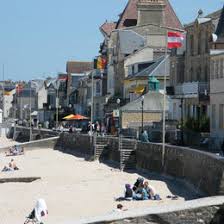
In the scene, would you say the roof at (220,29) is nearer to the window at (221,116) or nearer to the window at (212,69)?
the window at (212,69)

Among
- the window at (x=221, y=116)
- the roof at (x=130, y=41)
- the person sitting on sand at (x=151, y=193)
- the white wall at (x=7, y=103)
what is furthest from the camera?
the white wall at (x=7, y=103)

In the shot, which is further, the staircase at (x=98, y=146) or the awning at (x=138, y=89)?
the awning at (x=138, y=89)

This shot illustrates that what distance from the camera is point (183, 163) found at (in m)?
31.6

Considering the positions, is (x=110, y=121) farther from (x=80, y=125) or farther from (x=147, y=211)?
(x=147, y=211)

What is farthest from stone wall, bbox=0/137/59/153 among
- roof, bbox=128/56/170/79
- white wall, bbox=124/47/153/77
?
white wall, bbox=124/47/153/77

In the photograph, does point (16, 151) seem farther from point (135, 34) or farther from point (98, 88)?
point (98, 88)

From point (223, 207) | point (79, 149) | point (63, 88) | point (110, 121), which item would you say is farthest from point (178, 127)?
point (63, 88)

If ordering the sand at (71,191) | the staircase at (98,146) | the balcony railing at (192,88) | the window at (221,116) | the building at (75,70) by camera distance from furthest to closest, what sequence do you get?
the building at (75,70) → the staircase at (98,146) → the balcony railing at (192,88) → the window at (221,116) → the sand at (71,191)

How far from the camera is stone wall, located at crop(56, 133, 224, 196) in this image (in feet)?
79.4

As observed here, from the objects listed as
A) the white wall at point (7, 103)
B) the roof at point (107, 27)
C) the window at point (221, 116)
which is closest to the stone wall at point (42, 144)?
the roof at point (107, 27)

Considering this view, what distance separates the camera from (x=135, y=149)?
41.4 meters

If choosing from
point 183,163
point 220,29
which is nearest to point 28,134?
point 220,29

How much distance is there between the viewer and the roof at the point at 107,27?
291 ft

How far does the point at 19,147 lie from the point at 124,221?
155 feet
